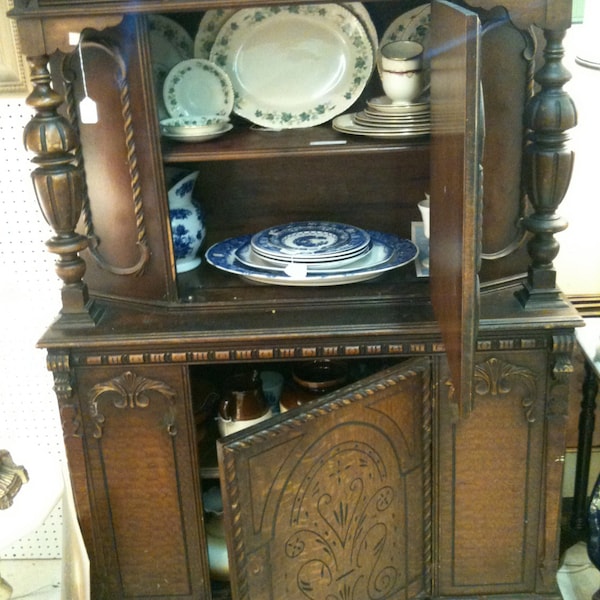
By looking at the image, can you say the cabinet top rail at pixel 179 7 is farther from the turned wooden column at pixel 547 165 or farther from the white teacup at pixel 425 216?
the white teacup at pixel 425 216

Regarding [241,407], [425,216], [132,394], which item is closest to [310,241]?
[425,216]

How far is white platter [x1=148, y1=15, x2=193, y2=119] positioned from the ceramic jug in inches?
23.1

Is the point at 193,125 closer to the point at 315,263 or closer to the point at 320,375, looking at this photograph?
the point at 315,263

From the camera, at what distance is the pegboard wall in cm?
170

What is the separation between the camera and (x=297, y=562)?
1.42 m

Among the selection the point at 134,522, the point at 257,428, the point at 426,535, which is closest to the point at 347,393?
the point at 257,428

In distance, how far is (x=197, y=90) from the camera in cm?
161

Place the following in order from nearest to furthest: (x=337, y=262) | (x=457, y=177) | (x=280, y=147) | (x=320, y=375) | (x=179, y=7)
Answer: (x=457, y=177)
(x=179, y=7)
(x=280, y=147)
(x=337, y=262)
(x=320, y=375)

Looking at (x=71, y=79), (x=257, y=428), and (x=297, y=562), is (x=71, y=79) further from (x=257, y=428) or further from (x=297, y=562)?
(x=297, y=562)

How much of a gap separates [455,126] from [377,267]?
47 cm

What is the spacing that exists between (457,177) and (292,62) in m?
0.67

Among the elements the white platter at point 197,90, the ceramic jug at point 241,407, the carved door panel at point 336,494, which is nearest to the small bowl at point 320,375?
the ceramic jug at point 241,407

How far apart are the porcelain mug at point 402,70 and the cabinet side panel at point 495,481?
515 mm

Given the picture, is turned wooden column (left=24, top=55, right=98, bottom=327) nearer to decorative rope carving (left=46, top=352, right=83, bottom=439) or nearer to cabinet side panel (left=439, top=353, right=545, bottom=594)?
decorative rope carving (left=46, top=352, right=83, bottom=439)
